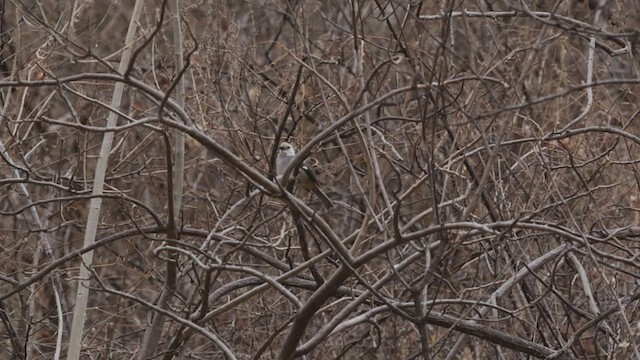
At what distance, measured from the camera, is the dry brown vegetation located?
432 cm

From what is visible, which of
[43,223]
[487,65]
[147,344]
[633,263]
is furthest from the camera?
[43,223]

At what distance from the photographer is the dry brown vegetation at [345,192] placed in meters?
4.32

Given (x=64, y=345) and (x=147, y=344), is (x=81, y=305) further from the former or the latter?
(x=64, y=345)

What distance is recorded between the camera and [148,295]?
9203 mm

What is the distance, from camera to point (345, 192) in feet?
29.1

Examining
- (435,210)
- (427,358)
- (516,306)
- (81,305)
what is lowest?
(516,306)

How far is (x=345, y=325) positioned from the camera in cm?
457

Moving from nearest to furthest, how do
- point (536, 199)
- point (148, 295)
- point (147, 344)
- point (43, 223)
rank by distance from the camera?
point (147, 344) → point (536, 199) → point (43, 223) → point (148, 295)

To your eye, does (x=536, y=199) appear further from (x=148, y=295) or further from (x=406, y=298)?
(x=148, y=295)

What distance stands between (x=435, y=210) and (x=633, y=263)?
3.10ft

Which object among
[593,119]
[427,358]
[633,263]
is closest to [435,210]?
[427,358]

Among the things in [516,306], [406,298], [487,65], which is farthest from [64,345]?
[487,65]

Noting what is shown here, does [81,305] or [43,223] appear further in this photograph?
[43,223]

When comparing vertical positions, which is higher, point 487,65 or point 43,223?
point 487,65
